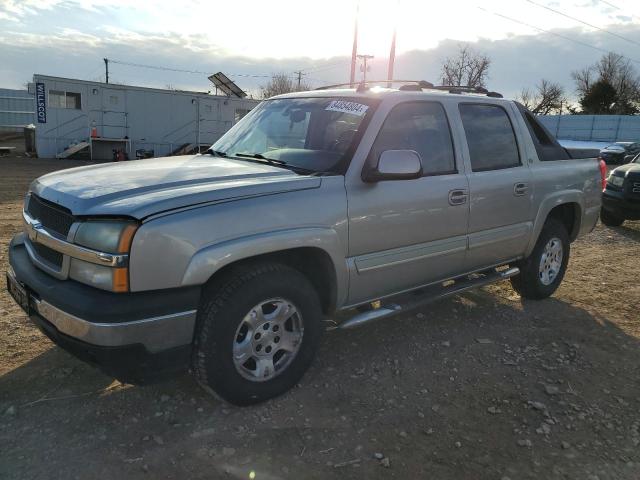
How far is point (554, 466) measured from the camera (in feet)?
8.97

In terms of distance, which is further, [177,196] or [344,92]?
[344,92]

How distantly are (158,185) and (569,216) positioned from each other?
14.3 feet

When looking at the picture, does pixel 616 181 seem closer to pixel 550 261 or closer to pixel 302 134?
pixel 550 261

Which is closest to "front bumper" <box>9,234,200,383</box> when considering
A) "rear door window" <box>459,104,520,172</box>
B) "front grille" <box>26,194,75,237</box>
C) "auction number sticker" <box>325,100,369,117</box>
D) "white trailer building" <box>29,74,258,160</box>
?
"front grille" <box>26,194,75,237</box>

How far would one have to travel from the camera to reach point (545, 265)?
17.3 ft

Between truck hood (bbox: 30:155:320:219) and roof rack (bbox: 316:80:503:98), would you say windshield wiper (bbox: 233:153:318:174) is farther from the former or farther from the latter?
roof rack (bbox: 316:80:503:98)

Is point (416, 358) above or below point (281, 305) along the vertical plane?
below

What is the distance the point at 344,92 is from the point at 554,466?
9.23 ft

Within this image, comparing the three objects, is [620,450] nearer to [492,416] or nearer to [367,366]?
[492,416]

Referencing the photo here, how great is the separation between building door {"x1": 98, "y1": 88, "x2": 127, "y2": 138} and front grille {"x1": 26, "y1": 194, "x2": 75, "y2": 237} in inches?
793

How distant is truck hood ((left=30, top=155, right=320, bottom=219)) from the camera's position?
8.70 feet

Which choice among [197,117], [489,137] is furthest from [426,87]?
[197,117]

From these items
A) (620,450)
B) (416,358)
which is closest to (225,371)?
(416,358)

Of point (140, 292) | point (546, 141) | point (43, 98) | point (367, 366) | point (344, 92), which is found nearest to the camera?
point (140, 292)
